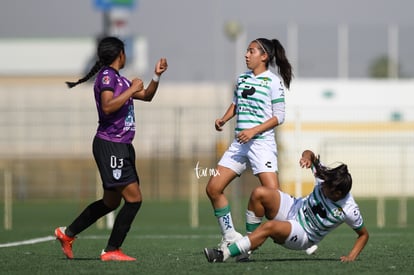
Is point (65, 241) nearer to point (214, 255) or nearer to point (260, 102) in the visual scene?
point (214, 255)

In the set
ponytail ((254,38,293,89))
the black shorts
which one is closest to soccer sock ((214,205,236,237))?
the black shorts

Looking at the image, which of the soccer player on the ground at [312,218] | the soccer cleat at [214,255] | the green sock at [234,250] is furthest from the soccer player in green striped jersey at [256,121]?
the green sock at [234,250]

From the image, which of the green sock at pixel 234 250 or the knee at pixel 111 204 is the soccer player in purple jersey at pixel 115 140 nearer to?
Answer: the knee at pixel 111 204

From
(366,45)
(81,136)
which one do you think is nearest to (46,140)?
(81,136)

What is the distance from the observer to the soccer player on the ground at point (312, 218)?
998 cm

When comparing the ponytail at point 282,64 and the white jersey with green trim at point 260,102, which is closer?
the white jersey with green trim at point 260,102

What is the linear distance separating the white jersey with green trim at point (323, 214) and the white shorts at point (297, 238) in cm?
5

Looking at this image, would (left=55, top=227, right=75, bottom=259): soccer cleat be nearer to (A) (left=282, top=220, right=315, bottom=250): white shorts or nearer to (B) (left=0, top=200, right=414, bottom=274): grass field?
(B) (left=0, top=200, right=414, bottom=274): grass field

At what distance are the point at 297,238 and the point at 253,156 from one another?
1377 mm

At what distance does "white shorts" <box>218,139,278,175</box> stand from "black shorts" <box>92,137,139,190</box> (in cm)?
113

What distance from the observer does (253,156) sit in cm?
1123

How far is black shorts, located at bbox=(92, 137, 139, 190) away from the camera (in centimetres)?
1066

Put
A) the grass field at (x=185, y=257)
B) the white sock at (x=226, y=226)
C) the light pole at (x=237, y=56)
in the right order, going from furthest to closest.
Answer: the light pole at (x=237, y=56), the white sock at (x=226, y=226), the grass field at (x=185, y=257)

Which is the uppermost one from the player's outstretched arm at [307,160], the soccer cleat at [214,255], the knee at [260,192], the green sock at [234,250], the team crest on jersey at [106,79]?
the team crest on jersey at [106,79]
